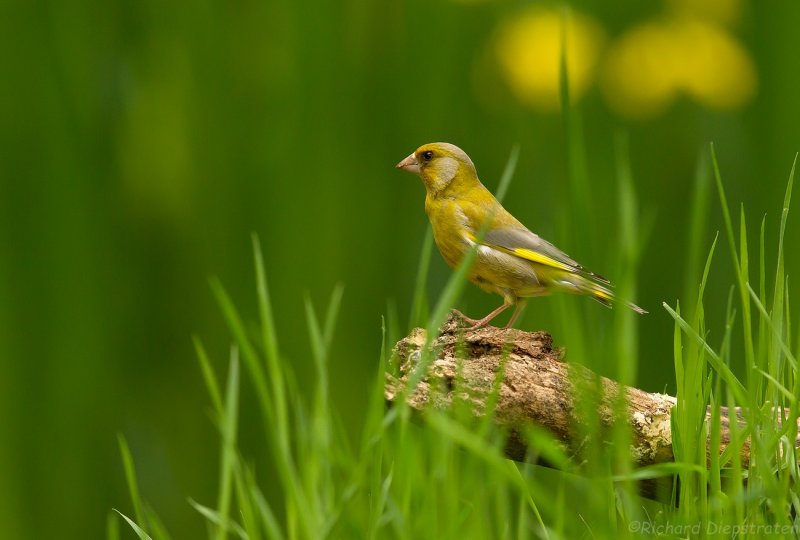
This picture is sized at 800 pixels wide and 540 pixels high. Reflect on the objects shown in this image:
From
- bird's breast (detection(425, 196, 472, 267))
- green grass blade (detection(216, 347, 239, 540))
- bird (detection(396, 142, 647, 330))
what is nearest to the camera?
green grass blade (detection(216, 347, 239, 540))

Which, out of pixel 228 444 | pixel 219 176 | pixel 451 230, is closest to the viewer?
pixel 228 444

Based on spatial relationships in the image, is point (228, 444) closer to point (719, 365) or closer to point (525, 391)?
point (525, 391)

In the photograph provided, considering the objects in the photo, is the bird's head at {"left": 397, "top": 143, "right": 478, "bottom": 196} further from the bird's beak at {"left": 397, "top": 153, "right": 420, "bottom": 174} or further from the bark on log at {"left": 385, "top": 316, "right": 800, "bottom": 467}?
the bark on log at {"left": 385, "top": 316, "right": 800, "bottom": 467}

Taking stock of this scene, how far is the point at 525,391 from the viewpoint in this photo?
1.34 m

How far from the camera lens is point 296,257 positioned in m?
2.93

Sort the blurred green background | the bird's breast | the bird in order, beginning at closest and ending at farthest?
the bird → the bird's breast → the blurred green background

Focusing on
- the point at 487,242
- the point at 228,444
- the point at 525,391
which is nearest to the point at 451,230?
the point at 487,242

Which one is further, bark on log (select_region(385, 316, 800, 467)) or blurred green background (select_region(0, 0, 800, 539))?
blurred green background (select_region(0, 0, 800, 539))

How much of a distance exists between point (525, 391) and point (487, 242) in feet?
1.47

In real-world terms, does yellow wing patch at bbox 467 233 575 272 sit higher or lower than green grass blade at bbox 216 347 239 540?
higher

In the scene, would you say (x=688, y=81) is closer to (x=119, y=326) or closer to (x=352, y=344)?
(x=352, y=344)

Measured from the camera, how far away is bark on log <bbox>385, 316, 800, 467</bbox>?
132 centimetres

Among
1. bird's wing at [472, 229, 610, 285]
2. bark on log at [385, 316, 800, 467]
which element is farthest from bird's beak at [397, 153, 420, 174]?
bark on log at [385, 316, 800, 467]

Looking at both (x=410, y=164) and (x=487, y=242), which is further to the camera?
(x=410, y=164)
